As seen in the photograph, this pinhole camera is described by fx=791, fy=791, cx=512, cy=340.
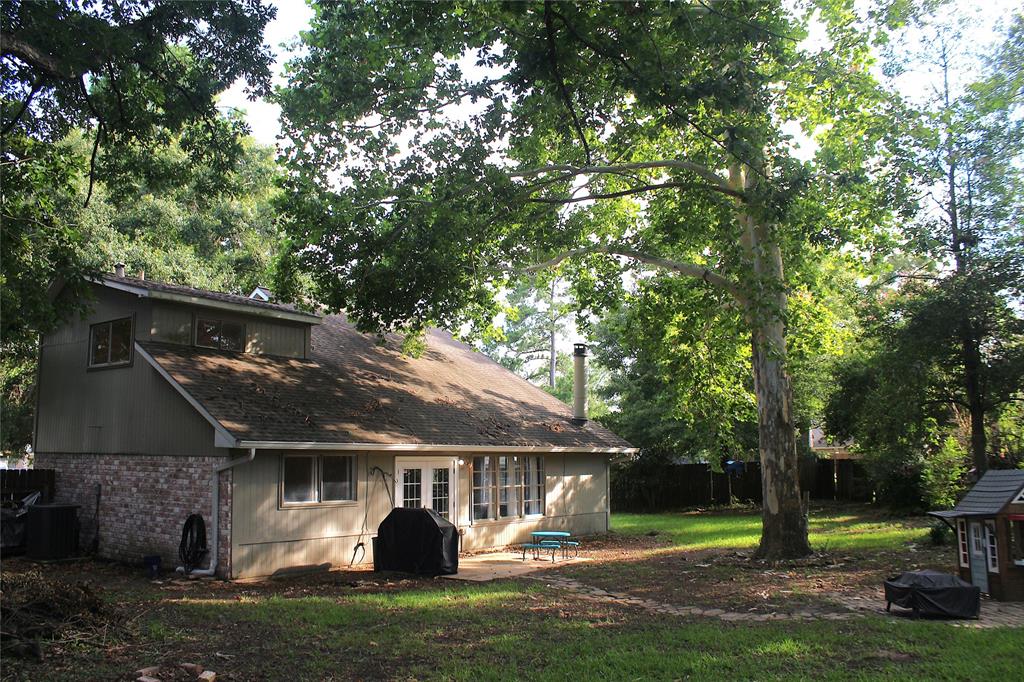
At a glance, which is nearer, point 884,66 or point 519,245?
point 519,245

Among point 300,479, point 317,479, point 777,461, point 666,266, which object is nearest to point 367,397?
point 317,479

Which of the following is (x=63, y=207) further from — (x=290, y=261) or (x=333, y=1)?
(x=333, y=1)

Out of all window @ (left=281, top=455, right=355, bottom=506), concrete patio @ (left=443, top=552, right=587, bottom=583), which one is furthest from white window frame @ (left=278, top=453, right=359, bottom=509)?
concrete patio @ (left=443, top=552, right=587, bottom=583)

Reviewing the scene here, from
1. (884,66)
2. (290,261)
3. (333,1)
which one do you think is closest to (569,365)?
(884,66)

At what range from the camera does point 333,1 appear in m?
10.4

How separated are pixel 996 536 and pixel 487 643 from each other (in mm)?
6941

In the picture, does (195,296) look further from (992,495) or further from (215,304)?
(992,495)

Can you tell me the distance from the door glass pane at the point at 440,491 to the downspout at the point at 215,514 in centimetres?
469

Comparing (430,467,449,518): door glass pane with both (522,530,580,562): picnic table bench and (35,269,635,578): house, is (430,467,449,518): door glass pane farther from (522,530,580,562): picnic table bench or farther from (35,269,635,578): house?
(522,530,580,562): picnic table bench

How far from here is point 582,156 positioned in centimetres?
1557

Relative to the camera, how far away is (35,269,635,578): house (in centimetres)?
1343

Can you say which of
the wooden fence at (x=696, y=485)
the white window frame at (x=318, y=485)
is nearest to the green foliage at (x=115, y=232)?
the white window frame at (x=318, y=485)

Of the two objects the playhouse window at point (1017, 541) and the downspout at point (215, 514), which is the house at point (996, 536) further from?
the downspout at point (215, 514)

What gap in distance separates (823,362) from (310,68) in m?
21.2
